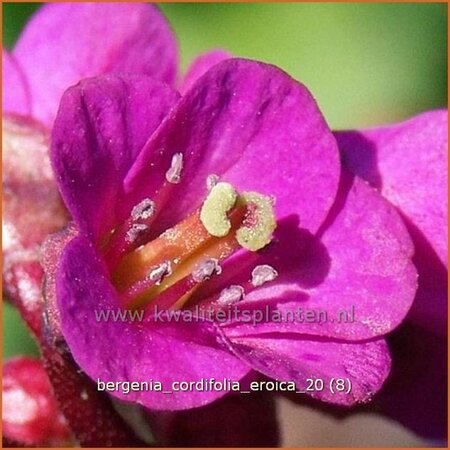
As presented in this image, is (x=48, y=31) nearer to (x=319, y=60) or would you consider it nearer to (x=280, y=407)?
(x=280, y=407)

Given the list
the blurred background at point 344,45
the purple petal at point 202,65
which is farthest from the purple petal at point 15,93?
the blurred background at point 344,45

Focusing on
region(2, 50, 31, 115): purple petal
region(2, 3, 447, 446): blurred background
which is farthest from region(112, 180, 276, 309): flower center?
region(2, 3, 447, 446): blurred background

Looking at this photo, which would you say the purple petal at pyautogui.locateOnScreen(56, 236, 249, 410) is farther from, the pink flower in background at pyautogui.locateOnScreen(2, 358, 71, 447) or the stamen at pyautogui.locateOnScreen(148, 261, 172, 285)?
the pink flower in background at pyautogui.locateOnScreen(2, 358, 71, 447)

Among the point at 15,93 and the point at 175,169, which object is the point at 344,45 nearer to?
the point at 15,93

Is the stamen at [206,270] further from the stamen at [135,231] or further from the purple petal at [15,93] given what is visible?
the purple petal at [15,93]

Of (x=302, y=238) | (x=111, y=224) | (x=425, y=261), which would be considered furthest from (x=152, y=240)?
(x=425, y=261)
